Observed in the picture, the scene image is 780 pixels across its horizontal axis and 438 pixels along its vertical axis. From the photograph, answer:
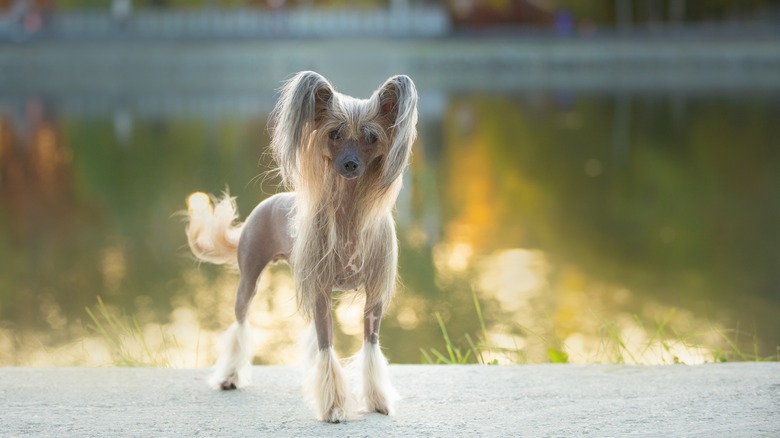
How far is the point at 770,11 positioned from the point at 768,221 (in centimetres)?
4385

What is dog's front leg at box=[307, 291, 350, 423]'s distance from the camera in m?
4.06

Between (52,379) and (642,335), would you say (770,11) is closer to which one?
(642,335)

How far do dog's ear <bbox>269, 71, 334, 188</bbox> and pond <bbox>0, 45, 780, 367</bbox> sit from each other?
71cm

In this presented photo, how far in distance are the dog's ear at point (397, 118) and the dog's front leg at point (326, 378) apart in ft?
2.00

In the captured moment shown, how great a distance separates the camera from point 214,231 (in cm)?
476

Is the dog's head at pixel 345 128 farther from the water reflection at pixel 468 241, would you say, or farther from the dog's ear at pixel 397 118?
the water reflection at pixel 468 241

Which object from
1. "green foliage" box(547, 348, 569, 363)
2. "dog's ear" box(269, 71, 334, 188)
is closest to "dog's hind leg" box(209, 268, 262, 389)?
"dog's ear" box(269, 71, 334, 188)

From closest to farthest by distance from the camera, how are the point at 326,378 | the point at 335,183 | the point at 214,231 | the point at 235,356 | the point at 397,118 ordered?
the point at 397,118, the point at 335,183, the point at 326,378, the point at 235,356, the point at 214,231

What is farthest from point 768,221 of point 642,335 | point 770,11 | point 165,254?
point 770,11

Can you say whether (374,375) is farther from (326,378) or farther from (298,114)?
(298,114)

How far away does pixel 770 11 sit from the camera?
55.1 metres

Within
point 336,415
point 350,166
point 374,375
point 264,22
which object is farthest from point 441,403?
point 264,22

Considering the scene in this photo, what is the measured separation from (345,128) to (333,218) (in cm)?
39

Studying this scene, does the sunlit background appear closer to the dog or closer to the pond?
the pond
